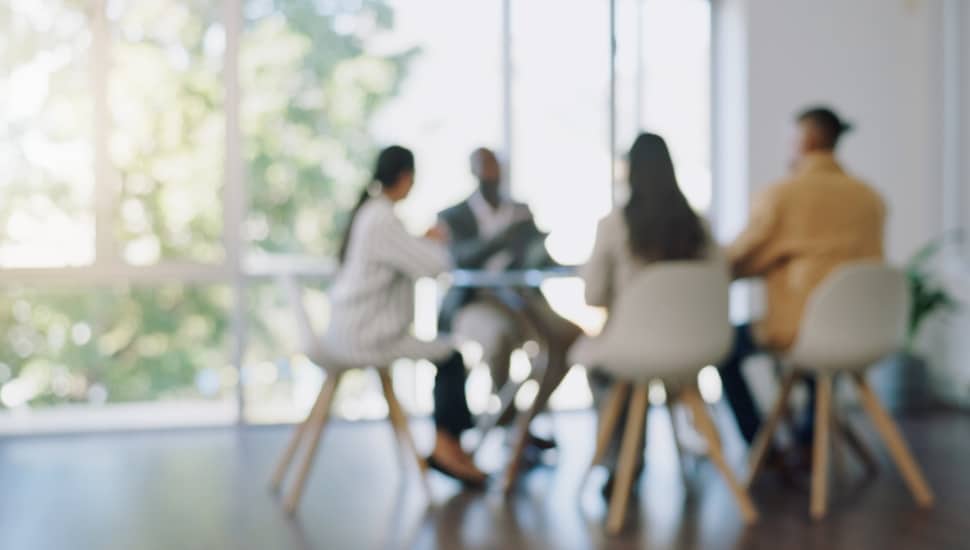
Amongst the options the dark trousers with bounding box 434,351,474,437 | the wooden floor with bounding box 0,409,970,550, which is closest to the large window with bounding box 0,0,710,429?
the wooden floor with bounding box 0,409,970,550

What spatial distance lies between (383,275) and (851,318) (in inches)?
59.8

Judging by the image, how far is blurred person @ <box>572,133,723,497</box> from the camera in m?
3.59

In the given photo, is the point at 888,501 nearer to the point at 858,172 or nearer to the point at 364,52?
the point at 858,172

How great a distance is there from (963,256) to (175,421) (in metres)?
4.19

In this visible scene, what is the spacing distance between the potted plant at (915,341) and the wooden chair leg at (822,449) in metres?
2.17

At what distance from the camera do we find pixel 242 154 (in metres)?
5.71

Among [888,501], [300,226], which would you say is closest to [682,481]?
[888,501]

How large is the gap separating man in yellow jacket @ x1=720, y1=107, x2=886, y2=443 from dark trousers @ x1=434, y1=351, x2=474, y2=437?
1039 millimetres

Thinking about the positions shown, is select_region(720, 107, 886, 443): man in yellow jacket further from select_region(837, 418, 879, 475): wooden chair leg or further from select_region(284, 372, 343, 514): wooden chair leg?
select_region(284, 372, 343, 514): wooden chair leg

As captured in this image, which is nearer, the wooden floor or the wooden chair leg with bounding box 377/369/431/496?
the wooden floor

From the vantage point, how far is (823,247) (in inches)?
152

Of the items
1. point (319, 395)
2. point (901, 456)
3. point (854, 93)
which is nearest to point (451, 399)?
point (319, 395)

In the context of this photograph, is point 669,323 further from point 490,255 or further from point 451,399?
point 490,255

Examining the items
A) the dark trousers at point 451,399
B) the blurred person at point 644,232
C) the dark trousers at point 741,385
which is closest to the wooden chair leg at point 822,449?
the dark trousers at point 741,385
